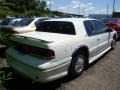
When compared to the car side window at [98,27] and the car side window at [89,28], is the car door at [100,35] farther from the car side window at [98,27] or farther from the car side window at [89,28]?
the car side window at [89,28]

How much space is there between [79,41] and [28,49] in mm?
1310

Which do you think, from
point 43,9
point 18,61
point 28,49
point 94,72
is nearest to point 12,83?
point 18,61

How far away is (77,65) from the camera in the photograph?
4.90 metres

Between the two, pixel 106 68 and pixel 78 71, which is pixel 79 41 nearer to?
pixel 78 71

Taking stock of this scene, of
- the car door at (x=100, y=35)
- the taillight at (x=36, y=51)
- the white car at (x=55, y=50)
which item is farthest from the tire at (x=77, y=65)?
the car door at (x=100, y=35)

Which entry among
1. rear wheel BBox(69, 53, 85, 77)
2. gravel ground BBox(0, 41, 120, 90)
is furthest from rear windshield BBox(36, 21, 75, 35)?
gravel ground BBox(0, 41, 120, 90)

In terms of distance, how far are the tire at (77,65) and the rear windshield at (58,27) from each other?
65 cm

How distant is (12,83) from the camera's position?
4.69 meters

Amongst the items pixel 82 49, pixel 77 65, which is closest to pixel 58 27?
pixel 82 49

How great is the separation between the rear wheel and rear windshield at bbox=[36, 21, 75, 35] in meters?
0.65

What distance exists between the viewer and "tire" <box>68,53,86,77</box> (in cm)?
468

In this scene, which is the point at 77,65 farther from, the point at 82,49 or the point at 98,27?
the point at 98,27

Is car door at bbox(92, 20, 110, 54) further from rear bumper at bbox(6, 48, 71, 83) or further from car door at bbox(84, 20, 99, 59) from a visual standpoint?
rear bumper at bbox(6, 48, 71, 83)

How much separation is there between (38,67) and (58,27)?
173 centimetres
